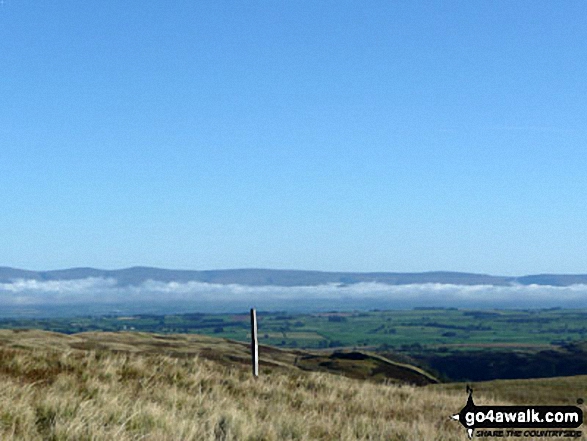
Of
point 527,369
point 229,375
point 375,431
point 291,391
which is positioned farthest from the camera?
point 527,369

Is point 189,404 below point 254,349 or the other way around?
below

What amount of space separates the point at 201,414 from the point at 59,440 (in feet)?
13.5

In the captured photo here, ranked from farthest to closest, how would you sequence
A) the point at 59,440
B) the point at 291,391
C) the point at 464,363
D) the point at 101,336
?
the point at 464,363, the point at 101,336, the point at 291,391, the point at 59,440

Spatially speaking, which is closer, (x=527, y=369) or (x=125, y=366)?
(x=125, y=366)

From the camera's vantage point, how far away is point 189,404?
14.9 meters

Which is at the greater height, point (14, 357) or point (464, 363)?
point (14, 357)

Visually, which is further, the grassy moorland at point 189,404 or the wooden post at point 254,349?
the wooden post at point 254,349

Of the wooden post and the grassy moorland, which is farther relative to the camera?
the wooden post

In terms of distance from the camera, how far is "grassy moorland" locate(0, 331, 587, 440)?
11.2 meters

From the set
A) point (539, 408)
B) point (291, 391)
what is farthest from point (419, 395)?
point (539, 408)

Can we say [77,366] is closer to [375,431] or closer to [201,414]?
[201,414]

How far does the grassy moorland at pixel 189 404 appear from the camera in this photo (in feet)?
36.9

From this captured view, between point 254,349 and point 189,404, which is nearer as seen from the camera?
point 189,404

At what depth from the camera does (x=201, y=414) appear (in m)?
13.9
